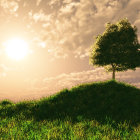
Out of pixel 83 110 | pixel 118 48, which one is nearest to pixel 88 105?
pixel 83 110

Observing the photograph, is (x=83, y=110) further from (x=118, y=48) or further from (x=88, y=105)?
(x=118, y=48)

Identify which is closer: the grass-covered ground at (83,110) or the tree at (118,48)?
the grass-covered ground at (83,110)

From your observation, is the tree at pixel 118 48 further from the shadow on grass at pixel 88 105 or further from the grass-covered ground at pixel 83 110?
the shadow on grass at pixel 88 105

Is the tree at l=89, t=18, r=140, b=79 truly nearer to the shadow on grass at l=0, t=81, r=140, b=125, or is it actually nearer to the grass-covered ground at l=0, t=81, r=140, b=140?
the grass-covered ground at l=0, t=81, r=140, b=140

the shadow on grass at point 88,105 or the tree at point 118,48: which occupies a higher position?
the tree at point 118,48

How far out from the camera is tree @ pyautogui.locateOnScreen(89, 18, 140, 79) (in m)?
29.0

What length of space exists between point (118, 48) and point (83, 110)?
19.2 meters

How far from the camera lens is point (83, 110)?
42.8 ft

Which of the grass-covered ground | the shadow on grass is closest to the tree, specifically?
the grass-covered ground

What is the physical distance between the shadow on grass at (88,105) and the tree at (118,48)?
12.0 m

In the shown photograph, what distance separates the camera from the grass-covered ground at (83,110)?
10.0m

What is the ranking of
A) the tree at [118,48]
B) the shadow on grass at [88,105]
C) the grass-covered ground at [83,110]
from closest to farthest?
the grass-covered ground at [83,110] → the shadow on grass at [88,105] → the tree at [118,48]

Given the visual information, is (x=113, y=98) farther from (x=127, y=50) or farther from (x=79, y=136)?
(x=127, y=50)

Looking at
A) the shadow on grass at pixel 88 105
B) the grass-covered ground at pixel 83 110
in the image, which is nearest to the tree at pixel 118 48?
the grass-covered ground at pixel 83 110
